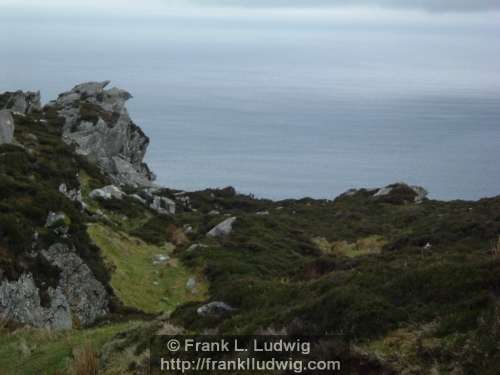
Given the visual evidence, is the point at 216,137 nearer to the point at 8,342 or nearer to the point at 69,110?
the point at 69,110

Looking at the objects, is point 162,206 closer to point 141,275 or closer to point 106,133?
point 106,133

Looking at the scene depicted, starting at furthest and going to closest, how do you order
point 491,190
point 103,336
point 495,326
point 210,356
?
point 491,190 < point 103,336 < point 210,356 < point 495,326

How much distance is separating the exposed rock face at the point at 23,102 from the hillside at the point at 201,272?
18 centimetres

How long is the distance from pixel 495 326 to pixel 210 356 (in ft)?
12.5

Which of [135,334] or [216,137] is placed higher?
[216,137]

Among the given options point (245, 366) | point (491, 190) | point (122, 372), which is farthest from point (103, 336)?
point (491, 190)

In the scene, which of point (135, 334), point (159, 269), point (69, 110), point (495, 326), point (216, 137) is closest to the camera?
point (495, 326)

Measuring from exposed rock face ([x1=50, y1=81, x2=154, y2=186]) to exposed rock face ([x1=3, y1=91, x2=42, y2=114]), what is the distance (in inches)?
90.4

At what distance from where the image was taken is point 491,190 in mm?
121250

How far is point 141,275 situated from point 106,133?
32.6 metres

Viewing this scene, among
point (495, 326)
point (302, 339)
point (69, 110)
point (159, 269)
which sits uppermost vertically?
point (69, 110)

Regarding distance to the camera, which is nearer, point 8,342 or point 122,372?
point 122,372

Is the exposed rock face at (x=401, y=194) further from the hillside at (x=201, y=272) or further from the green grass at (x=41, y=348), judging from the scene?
the green grass at (x=41, y=348)

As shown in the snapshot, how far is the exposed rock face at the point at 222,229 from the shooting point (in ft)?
112
